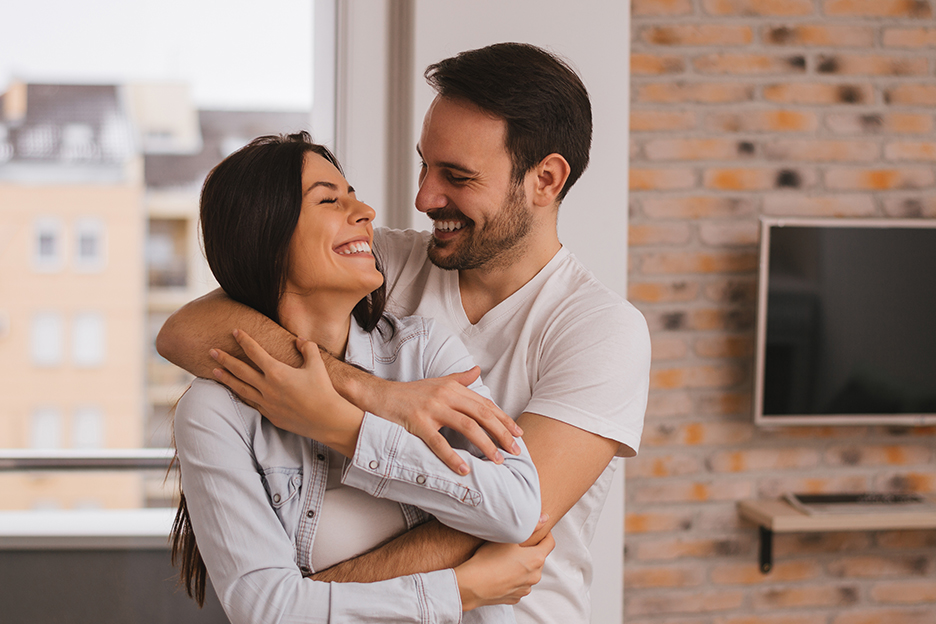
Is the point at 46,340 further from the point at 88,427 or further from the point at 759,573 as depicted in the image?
the point at 759,573

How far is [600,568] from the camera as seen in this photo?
1.91 meters

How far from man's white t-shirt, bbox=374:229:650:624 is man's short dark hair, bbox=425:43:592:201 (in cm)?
21

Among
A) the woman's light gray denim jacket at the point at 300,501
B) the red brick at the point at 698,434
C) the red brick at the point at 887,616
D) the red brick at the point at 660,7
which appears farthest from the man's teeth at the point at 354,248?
the red brick at the point at 887,616

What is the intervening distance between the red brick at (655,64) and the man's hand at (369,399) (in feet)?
Result: 5.65

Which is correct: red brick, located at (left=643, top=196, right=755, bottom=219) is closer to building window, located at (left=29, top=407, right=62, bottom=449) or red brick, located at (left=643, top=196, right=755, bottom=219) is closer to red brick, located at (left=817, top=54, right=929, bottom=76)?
red brick, located at (left=817, top=54, right=929, bottom=76)

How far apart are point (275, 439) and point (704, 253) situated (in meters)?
1.77

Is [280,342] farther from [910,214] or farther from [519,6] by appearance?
[910,214]

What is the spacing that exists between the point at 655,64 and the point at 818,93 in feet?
1.90

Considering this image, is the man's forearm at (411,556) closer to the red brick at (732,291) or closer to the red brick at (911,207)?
the red brick at (732,291)

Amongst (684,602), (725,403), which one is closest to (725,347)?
(725,403)

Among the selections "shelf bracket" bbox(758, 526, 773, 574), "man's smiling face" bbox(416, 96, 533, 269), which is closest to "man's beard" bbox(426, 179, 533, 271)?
"man's smiling face" bbox(416, 96, 533, 269)

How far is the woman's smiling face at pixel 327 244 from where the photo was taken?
3.38 feet

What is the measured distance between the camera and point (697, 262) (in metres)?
2.34

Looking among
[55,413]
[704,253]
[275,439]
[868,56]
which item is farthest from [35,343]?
[868,56]
